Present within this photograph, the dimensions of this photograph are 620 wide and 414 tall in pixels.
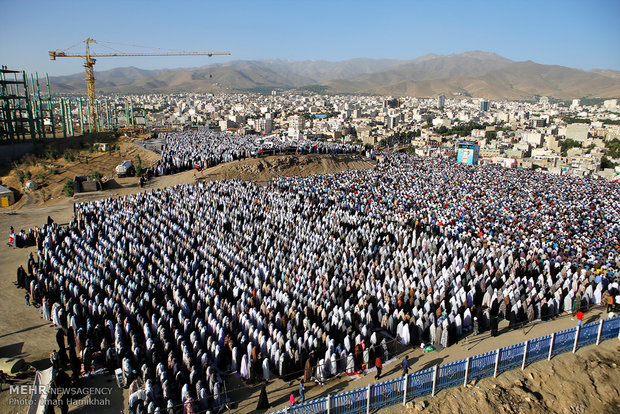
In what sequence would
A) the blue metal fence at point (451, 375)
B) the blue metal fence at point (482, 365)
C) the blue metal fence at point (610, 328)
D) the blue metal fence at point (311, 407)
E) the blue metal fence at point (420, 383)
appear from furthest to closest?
the blue metal fence at point (610, 328)
the blue metal fence at point (482, 365)
the blue metal fence at point (451, 375)
the blue metal fence at point (420, 383)
the blue metal fence at point (311, 407)

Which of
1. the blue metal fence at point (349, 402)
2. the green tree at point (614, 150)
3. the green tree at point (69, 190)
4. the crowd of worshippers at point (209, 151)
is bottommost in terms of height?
the green tree at point (614, 150)

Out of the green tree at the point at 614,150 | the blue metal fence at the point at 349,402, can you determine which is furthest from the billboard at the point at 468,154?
the blue metal fence at the point at 349,402

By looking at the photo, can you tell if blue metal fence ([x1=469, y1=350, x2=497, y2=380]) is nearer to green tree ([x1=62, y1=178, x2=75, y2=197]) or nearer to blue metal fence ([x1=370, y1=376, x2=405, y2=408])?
blue metal fence ([x1=370, y1=376, x2=405, y2=408])

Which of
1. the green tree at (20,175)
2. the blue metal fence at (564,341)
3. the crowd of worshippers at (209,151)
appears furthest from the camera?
the crowd of worshippers at (209,151)

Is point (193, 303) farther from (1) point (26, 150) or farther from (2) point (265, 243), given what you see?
(1) point (26, 150)

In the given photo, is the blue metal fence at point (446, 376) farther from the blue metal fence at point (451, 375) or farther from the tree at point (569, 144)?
the tree at point (569, 144)


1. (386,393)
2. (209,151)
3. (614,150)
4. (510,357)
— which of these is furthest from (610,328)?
(614,150)

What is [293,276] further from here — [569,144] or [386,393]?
[569,144]
